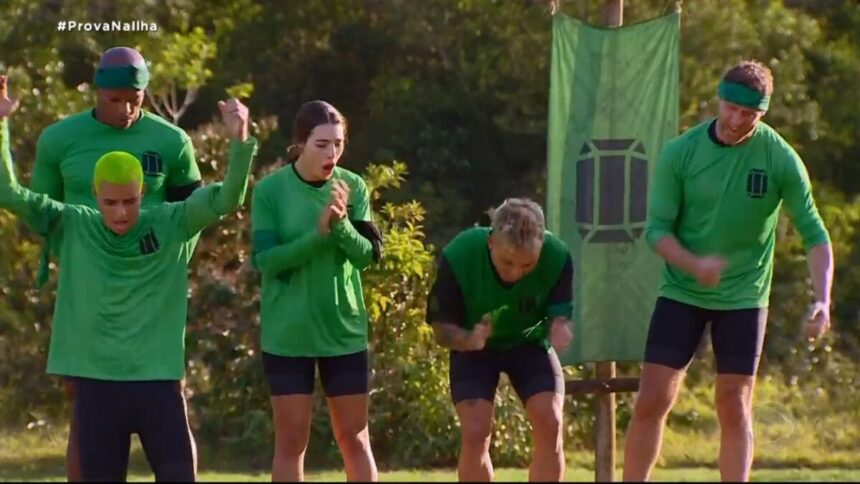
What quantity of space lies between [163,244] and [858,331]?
9.79 metres

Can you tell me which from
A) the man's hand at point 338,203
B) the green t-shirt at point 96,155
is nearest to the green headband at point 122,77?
the green t-shirt at point 96,155

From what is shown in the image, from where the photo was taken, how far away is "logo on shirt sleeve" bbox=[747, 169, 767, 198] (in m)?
7.43

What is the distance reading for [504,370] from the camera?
7.24 meters

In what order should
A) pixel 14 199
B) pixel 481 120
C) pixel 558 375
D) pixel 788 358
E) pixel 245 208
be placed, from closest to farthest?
pixel 14 199 < pixel 558 375 < pixel 245 208 < pixel 788 358 < pixel 481 120

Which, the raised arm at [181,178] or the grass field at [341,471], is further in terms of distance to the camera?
the grass field at [341,471]

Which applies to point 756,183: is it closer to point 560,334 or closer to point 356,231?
point 560,334

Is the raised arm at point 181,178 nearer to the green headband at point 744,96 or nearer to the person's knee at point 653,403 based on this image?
the person's knee at point 653,403

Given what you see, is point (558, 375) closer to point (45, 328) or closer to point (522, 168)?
point (45, 328)

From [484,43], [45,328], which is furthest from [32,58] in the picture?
[484,43]

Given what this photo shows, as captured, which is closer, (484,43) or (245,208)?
(245,208)

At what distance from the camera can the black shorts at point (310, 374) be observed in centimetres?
→ 712

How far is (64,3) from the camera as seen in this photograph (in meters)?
13.8

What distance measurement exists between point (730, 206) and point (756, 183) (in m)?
0.15

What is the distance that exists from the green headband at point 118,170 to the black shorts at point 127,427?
740 mm
